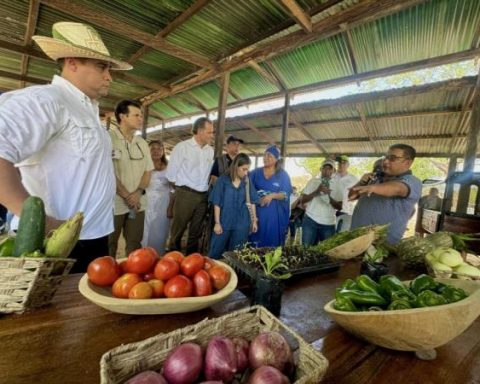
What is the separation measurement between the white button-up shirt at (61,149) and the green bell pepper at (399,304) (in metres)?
1.62

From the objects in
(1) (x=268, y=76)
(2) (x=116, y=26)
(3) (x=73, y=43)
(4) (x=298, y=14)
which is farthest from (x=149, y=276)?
(1) (x=268, y=76)

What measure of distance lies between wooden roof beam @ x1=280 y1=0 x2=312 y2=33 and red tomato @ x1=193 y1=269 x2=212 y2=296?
116 inches

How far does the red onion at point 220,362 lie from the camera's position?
585 mm

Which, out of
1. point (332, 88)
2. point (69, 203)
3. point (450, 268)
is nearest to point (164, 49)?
point (332, 88)

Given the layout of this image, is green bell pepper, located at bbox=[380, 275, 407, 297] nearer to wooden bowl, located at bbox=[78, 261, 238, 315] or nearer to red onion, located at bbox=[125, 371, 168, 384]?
wooden bowl, located at bbox=[78, 261, 238, 315]

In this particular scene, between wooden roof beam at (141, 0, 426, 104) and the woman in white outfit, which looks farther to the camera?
the woman in white outfit

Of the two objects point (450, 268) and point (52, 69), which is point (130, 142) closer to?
point (450, 268)

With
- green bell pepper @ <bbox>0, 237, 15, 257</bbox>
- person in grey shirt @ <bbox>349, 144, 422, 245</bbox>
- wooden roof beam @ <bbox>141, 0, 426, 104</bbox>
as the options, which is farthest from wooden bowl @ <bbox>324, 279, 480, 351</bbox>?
wooden roof beam @ <bbox>141, 0, 426, 104</bbox>

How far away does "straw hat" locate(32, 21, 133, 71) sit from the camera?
1448 millimetres

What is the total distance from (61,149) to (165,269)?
3.17 ft

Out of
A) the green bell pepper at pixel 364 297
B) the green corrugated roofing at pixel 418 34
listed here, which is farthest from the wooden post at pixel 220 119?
the green bell pepper at pixel 364 297

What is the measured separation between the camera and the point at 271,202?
12.1 feet

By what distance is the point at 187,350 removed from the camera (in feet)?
2.00

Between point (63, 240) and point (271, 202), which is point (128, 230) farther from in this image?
point (63, 240)
